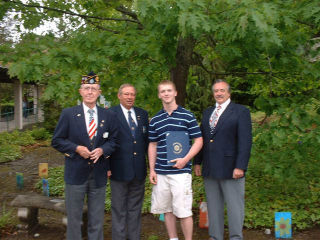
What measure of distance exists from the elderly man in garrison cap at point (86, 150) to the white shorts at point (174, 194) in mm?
621

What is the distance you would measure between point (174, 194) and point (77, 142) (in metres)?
1.15

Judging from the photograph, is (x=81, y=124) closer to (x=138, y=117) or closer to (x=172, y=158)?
(x=138, y=117)

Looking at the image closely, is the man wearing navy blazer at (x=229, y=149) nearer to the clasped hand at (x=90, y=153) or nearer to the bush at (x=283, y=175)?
the bush at (x=283, y=175)

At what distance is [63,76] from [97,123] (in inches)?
30.0

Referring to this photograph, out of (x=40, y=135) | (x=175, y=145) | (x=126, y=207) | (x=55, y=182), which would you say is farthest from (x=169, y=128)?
(x=40, y=135)

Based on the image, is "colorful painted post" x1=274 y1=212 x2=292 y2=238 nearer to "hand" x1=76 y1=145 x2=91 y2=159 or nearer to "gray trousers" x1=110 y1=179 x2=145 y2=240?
"gray trousers" x1=110 y1=179 x2=145 y2=240

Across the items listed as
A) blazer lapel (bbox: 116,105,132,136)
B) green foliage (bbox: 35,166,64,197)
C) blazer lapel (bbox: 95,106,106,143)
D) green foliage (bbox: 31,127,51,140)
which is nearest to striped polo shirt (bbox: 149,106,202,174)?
blazer lapel (bbox: 116,105,132,136)

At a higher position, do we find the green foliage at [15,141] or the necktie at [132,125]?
the necktie at [132,125]

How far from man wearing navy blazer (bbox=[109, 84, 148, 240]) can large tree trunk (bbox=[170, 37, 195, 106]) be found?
121cm

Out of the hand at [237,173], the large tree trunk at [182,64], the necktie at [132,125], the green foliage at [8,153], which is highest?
the large tree trunk at [182,64]

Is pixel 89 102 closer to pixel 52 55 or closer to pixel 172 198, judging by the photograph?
pixel 52 55

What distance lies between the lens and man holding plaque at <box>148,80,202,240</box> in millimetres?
3604

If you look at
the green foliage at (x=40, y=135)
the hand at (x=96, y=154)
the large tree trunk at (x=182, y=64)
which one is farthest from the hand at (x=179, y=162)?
the green foliage at (x=40, y=135)

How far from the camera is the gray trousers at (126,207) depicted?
3928 millimetres
